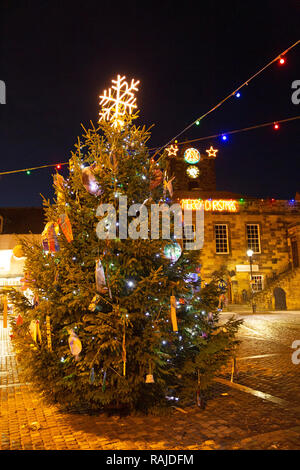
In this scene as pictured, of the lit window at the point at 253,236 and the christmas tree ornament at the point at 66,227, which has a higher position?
the lit window at the point at 253,236

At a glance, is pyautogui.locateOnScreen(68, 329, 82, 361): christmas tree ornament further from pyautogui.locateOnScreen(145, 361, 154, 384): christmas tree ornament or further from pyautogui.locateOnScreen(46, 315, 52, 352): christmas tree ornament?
pyautogui.locateOnScreen(145, 361, 154, 384): christmas tree ornament

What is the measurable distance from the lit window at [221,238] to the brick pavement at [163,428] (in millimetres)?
24394

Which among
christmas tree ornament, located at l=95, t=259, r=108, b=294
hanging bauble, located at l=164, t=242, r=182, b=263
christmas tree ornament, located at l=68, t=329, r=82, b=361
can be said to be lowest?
christmas tree ornament, located at l=68, t=329, r=82, b=361

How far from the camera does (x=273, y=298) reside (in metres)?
27.6

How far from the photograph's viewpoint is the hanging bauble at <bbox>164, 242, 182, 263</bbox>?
5164 mm

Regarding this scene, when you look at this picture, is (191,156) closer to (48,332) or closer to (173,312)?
(173,312)

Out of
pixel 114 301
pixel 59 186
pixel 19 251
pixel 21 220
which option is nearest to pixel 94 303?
pixel 114 301

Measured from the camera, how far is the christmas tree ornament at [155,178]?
5.64 meters

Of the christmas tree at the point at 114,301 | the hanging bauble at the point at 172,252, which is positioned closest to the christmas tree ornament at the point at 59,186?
the christmas tree at the point at 114,301

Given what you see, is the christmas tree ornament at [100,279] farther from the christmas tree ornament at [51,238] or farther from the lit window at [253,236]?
the lit window at [253,236]

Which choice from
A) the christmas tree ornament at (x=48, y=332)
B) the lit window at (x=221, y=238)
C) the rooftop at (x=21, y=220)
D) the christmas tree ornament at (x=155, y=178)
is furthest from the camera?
the lit window at (x=221, y=238)

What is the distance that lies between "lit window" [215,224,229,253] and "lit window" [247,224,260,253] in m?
2.09

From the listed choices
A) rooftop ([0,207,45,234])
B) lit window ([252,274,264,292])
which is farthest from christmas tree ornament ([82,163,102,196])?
lit window ([252,274,264,292])
